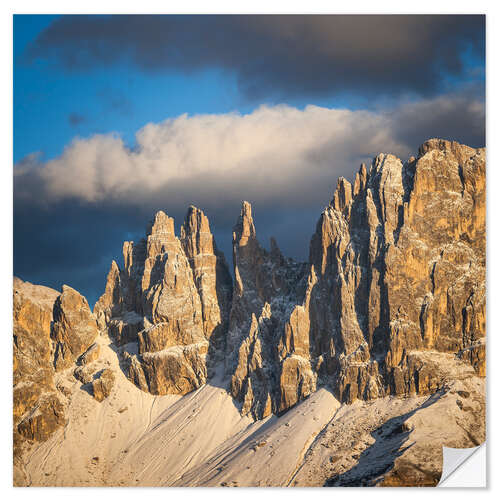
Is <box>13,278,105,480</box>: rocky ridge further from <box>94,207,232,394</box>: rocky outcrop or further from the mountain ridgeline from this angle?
<box>94,207,232,394</box>: rocky outcrop

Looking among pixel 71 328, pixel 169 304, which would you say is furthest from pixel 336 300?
pixel 71 328

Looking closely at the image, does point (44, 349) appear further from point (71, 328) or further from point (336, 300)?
point (336, 300)

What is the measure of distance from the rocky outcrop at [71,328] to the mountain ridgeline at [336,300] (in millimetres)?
1752

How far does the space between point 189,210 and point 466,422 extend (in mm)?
72553

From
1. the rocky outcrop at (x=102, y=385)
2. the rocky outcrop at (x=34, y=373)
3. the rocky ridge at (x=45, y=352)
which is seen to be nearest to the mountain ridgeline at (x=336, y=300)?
the rocky ridge at (x=45, y=352)

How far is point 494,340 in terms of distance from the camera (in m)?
53.2

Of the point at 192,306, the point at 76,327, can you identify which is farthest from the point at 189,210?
the point at 76,327

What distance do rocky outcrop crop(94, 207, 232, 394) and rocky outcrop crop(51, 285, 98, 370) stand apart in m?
4.30

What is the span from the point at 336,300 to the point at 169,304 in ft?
103

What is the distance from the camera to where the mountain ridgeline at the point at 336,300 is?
91688 mm

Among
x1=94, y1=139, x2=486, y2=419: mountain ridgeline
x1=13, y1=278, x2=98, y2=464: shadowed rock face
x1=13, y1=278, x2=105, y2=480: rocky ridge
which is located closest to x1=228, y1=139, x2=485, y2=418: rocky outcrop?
x1=94, y1=139, x2=486, y2=419: mountain ridgeline

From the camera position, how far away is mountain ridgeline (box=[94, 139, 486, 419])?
91.7 metres

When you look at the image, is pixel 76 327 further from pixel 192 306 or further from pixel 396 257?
pixel 396 257

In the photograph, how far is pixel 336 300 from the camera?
9944 cm
